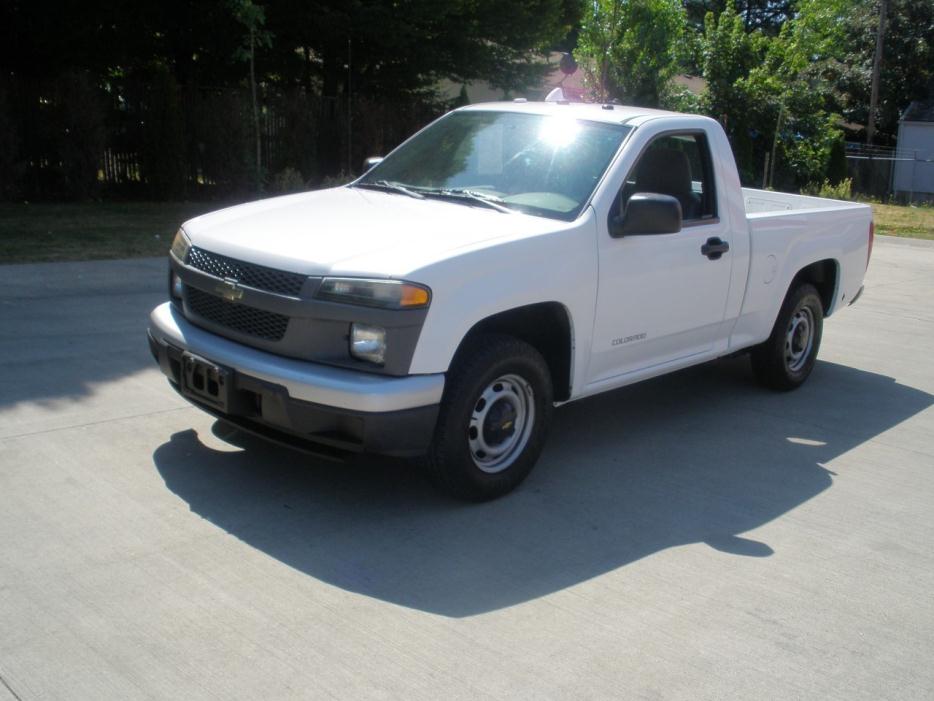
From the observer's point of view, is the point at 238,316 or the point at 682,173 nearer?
the point at 238,316

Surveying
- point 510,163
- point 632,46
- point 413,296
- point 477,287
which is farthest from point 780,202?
point 632,46

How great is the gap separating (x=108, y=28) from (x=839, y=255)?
13943mm

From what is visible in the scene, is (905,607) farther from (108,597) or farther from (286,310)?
(108,597)

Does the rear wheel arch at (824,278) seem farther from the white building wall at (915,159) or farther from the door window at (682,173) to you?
the white building wall at (915,159)

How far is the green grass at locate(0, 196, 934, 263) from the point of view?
11477 mm

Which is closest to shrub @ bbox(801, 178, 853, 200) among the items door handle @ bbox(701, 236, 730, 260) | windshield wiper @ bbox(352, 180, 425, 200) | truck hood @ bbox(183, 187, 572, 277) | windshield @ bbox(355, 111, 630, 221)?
door handle @ bbox(701, 236, 730, 260)

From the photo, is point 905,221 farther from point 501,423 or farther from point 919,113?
point 501,423

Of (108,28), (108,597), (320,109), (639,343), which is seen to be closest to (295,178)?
(320,109)

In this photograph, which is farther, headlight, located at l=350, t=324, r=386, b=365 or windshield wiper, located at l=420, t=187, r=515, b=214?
windshield wiper, located at l=420, t=187, r=515, b=214

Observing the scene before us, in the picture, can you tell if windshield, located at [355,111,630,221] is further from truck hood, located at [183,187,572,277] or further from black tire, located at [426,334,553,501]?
black tire, located at [426,334,553,501]

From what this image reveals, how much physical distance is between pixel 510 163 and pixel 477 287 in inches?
55.5

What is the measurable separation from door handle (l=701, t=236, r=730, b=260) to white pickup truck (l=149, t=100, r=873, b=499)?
0.05ft

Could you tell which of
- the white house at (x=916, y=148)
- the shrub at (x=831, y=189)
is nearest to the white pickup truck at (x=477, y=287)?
the shrub at (x=831, y=189)

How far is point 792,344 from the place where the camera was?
25.2ft
